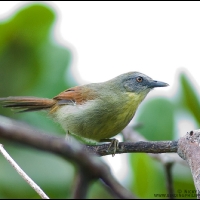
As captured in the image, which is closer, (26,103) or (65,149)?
(65,149)

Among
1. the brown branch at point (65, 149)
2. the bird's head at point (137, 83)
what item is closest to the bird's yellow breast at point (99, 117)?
the bird's head at point (137, 83)

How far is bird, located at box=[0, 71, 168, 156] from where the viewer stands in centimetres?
454

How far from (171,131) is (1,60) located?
1.96 meters

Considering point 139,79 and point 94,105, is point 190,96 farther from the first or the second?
point 139,79

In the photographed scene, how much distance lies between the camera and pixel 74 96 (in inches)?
198

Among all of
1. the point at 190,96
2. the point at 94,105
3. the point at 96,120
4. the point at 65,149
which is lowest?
the point at 96,120

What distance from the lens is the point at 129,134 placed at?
169 inches

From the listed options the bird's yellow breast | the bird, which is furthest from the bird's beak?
the bird's yellow breast

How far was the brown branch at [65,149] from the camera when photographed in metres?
0.53

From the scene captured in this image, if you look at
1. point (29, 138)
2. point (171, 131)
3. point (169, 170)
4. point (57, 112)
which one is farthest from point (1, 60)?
point (29, 138)

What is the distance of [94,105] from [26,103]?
2.60ft

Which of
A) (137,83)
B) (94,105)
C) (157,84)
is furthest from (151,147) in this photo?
(137,83)

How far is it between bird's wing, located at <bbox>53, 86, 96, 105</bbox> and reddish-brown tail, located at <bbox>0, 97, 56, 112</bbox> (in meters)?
0.13

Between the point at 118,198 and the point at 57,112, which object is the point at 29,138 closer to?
the point at 118,198
